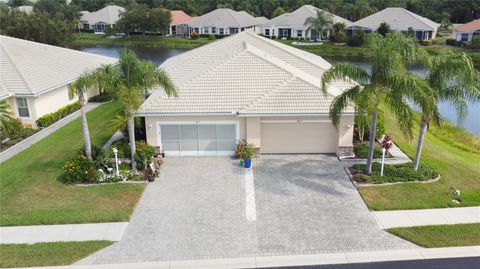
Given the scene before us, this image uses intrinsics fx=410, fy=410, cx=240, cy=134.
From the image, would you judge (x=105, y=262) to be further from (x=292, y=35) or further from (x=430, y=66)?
(x=292, y=35)

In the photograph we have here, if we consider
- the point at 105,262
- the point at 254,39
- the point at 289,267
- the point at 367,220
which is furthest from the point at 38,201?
the point at 254,39

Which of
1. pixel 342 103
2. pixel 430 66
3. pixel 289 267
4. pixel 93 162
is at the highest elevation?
pixel 430 66

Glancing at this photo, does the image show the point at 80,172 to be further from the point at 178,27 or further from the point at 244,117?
the point at 178,27

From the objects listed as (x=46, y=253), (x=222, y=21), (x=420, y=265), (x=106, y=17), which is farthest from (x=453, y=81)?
(x=106, y=17)

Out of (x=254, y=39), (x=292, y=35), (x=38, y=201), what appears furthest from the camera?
(x=292, y=35)

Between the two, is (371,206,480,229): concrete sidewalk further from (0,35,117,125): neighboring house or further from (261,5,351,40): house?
(261,5,351,40): house

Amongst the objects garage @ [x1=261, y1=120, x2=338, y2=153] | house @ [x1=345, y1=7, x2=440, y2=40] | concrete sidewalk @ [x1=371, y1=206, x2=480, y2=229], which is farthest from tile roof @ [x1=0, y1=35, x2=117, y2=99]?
house @ [x1=345, y1=7, x2=440, y2=40]

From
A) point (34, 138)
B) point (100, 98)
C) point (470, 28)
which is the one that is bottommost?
point (34, 138)
